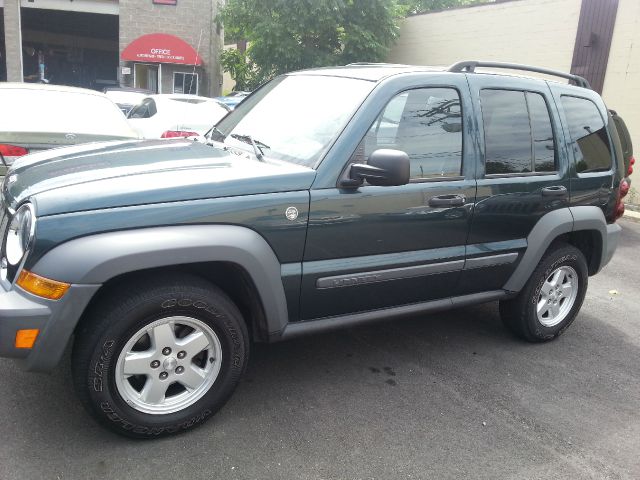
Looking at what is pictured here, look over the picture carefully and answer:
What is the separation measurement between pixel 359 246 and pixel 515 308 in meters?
1.63

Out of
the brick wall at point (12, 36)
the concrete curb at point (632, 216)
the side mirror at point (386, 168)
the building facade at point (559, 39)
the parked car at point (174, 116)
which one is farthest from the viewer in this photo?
the brick wall at point (12, 36)

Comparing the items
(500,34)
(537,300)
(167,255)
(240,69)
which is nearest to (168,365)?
(167,255)

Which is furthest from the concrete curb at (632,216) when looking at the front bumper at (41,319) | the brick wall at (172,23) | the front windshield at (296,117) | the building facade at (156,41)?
the brick wall at (172,23)

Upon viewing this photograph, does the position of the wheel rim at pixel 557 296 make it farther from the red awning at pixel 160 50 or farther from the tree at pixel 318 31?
the red awning at pixel 160 50

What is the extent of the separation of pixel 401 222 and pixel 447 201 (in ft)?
1.13

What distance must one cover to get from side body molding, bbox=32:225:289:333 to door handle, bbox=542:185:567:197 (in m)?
1.97

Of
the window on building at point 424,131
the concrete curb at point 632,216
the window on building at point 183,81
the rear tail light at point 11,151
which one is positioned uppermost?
the window on building at point 183,81

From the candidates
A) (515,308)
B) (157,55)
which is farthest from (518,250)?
(157,55)

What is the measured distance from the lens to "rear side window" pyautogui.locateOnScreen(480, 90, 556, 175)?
11.8 feet

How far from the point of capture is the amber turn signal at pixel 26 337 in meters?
2.37

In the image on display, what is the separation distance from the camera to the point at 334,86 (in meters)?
3.45

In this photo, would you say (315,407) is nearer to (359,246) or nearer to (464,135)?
(359,246)

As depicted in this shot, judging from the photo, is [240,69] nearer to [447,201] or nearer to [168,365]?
[447,201]

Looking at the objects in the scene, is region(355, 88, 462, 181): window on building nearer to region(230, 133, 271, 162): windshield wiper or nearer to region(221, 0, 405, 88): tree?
region(230, 133, 271, 162): windshield wiper
